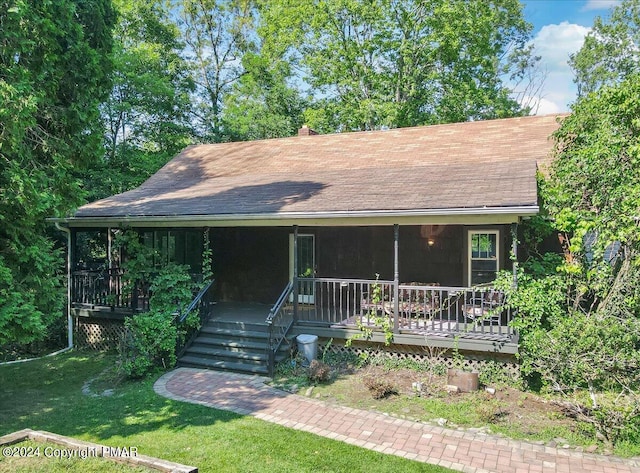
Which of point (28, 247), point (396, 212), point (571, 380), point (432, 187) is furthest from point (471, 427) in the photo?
point (28, 247)

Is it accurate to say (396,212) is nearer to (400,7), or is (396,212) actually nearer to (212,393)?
(212,393)

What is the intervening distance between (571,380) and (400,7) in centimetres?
2193

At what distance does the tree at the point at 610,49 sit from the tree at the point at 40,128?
1186 inches

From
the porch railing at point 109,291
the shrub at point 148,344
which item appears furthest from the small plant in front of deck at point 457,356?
the porch railing at point 109,291

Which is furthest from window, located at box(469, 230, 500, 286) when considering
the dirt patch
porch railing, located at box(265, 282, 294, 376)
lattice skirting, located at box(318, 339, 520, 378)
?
porch railing, located at box(265, 282, 294, 376)

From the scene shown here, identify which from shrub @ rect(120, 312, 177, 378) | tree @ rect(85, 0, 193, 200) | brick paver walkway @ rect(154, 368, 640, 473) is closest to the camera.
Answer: brick paver walkway @ rect(154, 368, 640, 473)

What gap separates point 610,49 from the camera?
30953 mm

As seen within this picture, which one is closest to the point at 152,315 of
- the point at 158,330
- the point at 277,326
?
the point at 158,330

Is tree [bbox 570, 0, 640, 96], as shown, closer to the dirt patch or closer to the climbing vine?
the dirt patch

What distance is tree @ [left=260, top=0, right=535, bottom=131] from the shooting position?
23.7 m

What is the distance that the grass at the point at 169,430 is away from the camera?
212 inches

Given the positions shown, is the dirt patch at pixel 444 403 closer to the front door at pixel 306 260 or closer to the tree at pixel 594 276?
the tree at pixel 594 276

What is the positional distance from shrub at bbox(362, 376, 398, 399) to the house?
1.17 m

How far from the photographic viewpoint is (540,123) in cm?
1334
